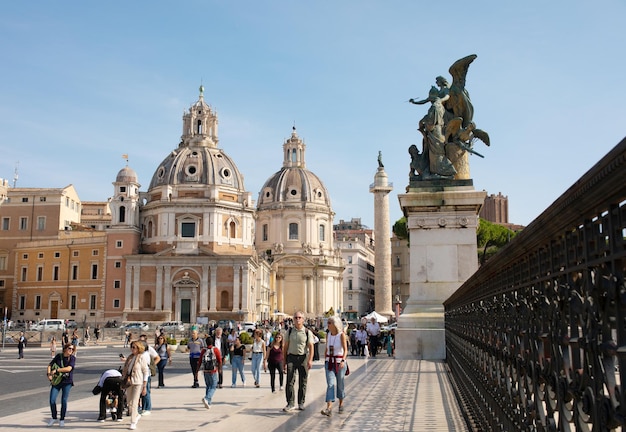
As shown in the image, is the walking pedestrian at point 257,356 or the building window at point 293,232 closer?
the walking pedestrian at point 257,356

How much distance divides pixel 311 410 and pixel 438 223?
259 inches

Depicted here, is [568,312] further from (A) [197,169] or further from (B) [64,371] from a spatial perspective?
(A) [197,169]

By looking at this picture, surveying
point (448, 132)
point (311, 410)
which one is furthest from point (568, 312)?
point (448, 132)

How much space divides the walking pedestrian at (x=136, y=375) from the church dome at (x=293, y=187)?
89953mm

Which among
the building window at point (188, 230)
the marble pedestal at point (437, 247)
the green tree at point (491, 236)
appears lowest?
the marble pedestal at point (437, 247)

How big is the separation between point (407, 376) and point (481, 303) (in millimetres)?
6778

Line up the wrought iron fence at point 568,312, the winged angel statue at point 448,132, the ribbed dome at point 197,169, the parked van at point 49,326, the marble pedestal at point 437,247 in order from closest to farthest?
the wrought iron fence at point 568,312 → the marble pedestal at point 437,247 → the winged angel statue at point 448,132 → the parked van at point 49,326 → the ribbed dome at point 197,169

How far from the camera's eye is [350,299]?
124 meters

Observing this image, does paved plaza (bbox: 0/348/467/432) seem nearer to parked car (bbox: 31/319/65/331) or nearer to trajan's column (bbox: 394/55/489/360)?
trajan's column (bbox: 394/55/489/360)

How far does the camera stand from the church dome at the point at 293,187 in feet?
335

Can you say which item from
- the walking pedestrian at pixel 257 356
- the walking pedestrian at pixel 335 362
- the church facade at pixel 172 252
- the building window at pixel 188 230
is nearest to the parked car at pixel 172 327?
the church facade at pixel 172 252

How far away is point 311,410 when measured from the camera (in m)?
9.89

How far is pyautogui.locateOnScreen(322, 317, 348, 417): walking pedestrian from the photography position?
9.46 meters

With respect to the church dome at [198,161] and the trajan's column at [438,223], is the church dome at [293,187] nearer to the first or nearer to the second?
the church dome at [198,161]
